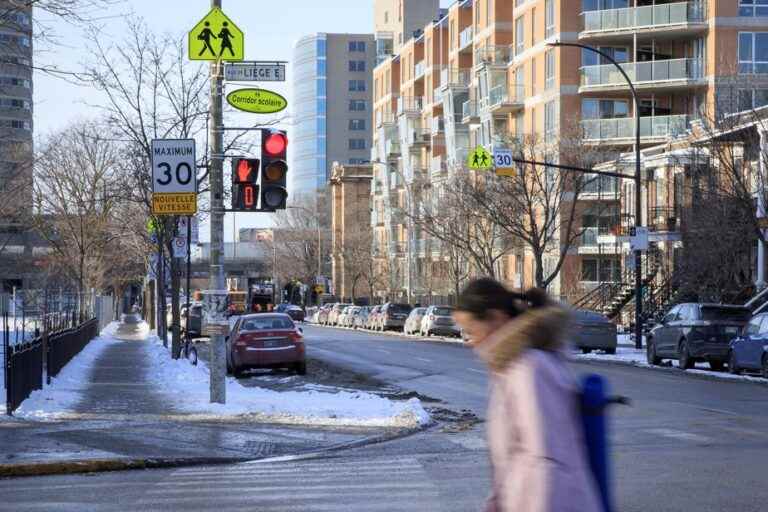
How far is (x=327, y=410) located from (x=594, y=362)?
17459 millimetres

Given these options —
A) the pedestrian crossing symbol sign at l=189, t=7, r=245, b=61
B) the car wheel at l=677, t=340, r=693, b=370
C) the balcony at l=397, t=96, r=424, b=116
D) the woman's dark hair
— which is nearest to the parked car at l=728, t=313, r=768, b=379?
the car wheel at l=677, t=340, r=693, b=370

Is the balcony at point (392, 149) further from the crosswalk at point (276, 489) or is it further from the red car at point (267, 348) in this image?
the crosswalk at point (276, 489)

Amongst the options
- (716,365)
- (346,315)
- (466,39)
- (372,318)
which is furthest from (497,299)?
(466,39)

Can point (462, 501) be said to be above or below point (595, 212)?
below

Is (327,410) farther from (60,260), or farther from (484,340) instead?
(60,260)

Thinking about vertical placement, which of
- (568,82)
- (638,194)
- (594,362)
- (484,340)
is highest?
(568,82)

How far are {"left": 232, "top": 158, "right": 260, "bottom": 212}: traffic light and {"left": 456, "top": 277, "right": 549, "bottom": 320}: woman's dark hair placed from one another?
527 inches

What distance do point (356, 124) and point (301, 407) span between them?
143 m

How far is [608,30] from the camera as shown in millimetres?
61812

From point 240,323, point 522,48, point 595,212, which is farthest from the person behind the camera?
point 522,48

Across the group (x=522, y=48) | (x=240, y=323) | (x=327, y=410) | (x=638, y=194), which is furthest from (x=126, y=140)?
(x=522, y=48)

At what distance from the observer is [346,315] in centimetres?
7938

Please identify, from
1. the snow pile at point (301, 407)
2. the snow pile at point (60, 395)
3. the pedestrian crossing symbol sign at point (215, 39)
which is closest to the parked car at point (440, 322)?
the snow pile at point (60, 395)

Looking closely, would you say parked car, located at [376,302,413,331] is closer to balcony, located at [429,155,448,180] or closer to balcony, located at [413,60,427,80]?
balcony, located at [429,155,448,180]
